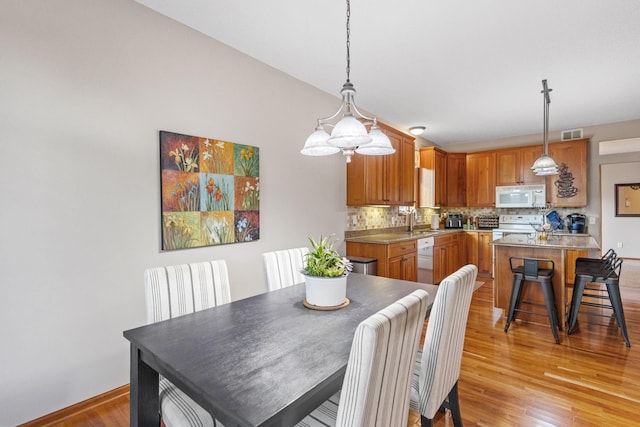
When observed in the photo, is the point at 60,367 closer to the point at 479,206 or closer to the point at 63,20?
the point at 63,20

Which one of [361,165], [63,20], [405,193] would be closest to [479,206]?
[405,193]

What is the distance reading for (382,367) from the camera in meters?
0.86

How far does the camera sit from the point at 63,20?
181 cm

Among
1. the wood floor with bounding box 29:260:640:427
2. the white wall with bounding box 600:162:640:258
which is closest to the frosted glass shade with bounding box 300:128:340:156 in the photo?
the wood floor with bounding box 29:260:640:427

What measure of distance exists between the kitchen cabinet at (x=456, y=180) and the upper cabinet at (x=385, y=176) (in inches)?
63.8

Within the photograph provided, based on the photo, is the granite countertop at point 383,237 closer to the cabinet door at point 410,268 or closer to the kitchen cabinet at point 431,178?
the cabinet door at point 410,268

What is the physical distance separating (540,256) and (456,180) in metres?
3.11

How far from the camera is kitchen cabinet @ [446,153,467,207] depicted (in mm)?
6020

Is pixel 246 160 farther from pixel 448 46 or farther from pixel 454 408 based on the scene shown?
pixel 454 408

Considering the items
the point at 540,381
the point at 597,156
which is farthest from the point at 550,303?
the point at 597,156

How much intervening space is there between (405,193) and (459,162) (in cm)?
219

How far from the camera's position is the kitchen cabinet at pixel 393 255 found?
3.61 metres

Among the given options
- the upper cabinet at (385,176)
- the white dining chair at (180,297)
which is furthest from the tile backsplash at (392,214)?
the white dining chair at (180,297)

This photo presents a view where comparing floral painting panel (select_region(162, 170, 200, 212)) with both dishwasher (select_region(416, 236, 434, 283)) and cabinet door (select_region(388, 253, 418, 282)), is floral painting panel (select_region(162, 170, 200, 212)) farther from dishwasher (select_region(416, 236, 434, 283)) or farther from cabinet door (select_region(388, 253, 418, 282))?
dishwasher (select_region(416, 236, 434, 283))
